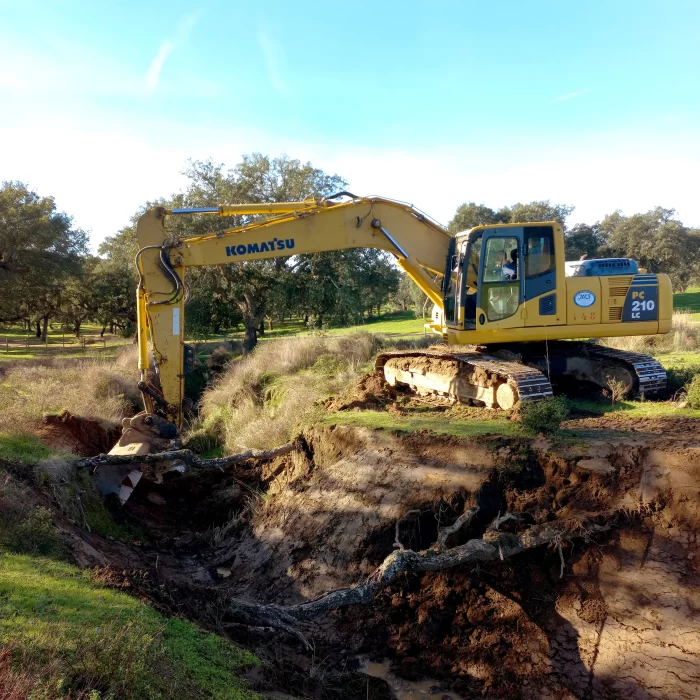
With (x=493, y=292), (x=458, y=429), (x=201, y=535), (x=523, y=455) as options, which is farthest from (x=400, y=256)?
(x=201, y=535)

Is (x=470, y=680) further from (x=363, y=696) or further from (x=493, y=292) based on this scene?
(x=493, y=292)

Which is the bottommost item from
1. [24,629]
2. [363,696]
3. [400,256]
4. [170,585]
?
[363,696]

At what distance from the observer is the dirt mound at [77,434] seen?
32.5ft

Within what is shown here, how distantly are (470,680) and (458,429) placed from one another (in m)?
3.17

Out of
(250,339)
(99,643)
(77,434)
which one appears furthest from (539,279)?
(250,339)

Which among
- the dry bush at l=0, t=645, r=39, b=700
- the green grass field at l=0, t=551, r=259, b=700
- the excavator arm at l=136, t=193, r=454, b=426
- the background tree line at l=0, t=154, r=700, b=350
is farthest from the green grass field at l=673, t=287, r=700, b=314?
the dry bush at l=0, t=645, r=39, b=700

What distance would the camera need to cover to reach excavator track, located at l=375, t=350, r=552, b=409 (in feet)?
27.3

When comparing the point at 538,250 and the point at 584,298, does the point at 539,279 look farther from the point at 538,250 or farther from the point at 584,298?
the point at 584,298

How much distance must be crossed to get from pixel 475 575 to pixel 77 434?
838cm

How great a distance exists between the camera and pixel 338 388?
41.0 ft

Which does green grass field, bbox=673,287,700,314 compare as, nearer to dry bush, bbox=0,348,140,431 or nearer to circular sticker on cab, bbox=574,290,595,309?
circular sticker on cab, bbox=574,290,595,309

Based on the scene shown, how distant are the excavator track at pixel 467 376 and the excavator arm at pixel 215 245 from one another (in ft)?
6.59

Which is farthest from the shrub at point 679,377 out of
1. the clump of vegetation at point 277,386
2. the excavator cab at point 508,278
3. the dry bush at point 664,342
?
the clump of vegetation at point 277,386

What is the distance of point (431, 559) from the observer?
5.54m
